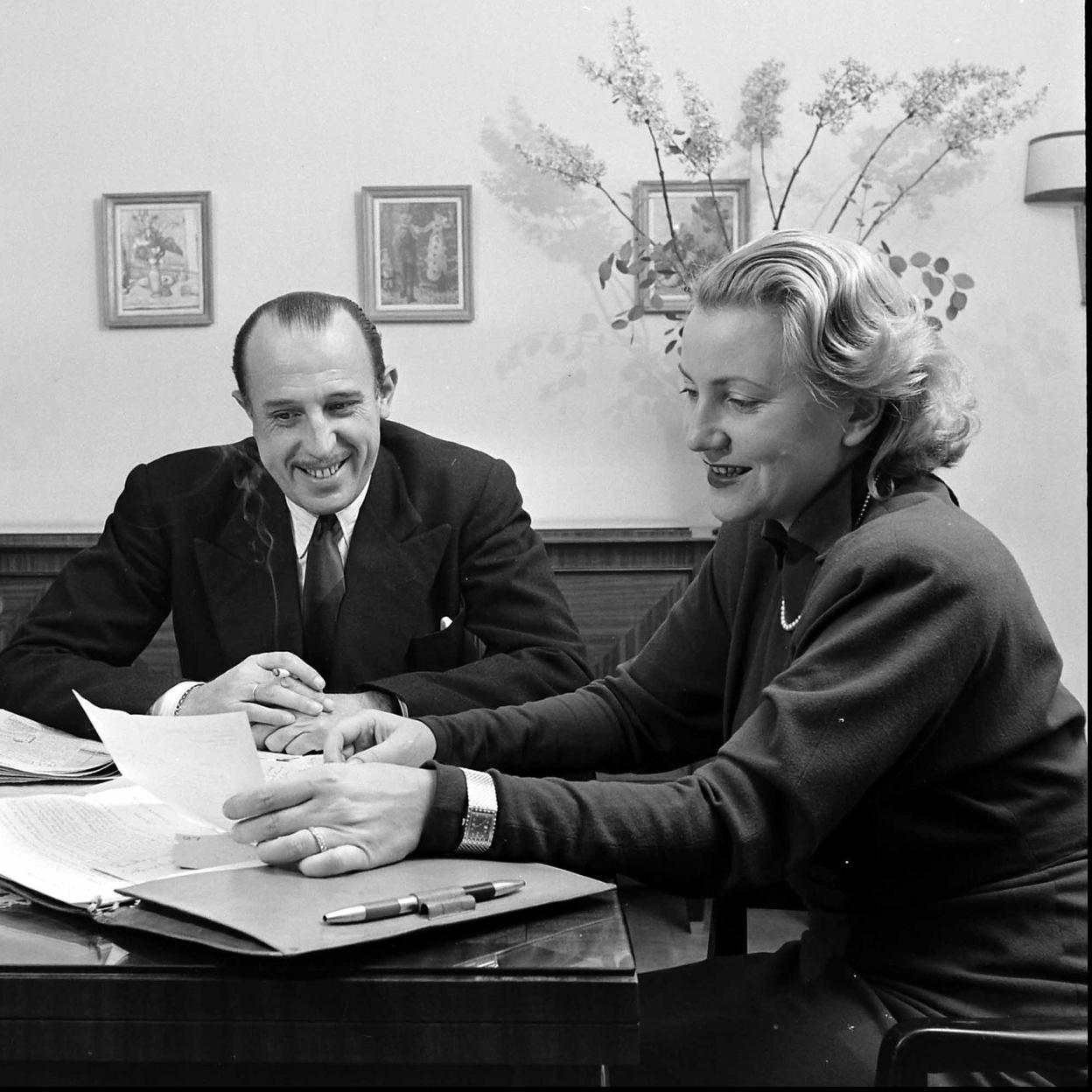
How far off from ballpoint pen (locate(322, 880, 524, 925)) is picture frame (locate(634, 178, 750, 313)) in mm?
2570

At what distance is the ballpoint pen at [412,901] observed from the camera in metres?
0.91

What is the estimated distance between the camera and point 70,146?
345 cm

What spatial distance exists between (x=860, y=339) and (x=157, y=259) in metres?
2.51

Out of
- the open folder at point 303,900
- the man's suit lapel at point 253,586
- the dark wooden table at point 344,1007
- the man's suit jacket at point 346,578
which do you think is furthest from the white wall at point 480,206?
the dark wooden table at point 344,1007

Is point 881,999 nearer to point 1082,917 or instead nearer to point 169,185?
point 1082,917

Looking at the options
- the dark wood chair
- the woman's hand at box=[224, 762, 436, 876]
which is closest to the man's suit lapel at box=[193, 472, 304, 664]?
the woman's hand at box=[224, 762, 436, 876]

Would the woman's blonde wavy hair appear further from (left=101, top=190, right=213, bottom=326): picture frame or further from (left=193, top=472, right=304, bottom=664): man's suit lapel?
(left=101, top=190, right=213, bottom=326): picture frame

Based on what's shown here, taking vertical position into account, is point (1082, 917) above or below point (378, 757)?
below

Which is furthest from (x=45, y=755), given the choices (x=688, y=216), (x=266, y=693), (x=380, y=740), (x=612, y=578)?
(x=688, y=216)

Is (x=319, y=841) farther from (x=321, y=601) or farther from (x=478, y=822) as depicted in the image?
(x=321, y=601)

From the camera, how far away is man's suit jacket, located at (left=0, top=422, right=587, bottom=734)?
2.18m

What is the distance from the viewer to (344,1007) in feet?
2.85

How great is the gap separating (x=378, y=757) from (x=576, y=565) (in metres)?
1.75

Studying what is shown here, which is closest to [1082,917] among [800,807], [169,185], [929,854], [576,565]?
[929,854]
